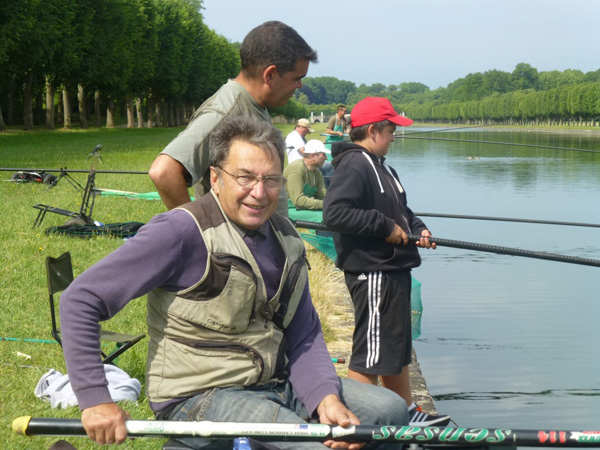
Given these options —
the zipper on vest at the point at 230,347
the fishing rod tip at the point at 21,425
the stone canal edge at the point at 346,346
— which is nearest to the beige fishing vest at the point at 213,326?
the zipper on vest at the point at 230,347

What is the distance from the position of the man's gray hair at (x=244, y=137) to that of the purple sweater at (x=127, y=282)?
0.29 meters

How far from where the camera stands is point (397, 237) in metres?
4.57

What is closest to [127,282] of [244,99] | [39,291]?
[244,99]

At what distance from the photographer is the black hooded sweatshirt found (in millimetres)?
4531

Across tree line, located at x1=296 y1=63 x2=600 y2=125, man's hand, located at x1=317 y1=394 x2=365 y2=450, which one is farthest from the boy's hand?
tree line, located at x1=296 y1=63 x2=600 y2=125

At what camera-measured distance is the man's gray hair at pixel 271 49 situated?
3.87m

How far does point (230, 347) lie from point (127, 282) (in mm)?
390

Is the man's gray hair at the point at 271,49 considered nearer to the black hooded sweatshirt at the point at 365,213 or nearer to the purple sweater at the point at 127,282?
the black hooded sweatshirt at the point at 365,213

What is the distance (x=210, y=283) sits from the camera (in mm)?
2756

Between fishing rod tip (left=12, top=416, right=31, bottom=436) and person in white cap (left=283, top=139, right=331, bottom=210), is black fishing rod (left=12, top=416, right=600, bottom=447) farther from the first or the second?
person in white cap (left=283, top=139, right=331, bottom=210)

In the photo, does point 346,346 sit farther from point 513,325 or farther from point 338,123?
point 338,123

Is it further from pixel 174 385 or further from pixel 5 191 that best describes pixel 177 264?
pixel 5 191

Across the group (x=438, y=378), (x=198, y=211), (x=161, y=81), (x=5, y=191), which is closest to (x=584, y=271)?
(x=438, y=378)

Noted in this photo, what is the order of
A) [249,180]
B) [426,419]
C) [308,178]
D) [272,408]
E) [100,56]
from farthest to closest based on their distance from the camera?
[100,56] < [308,178] < [426,419] < [249,180] < [272,408]
